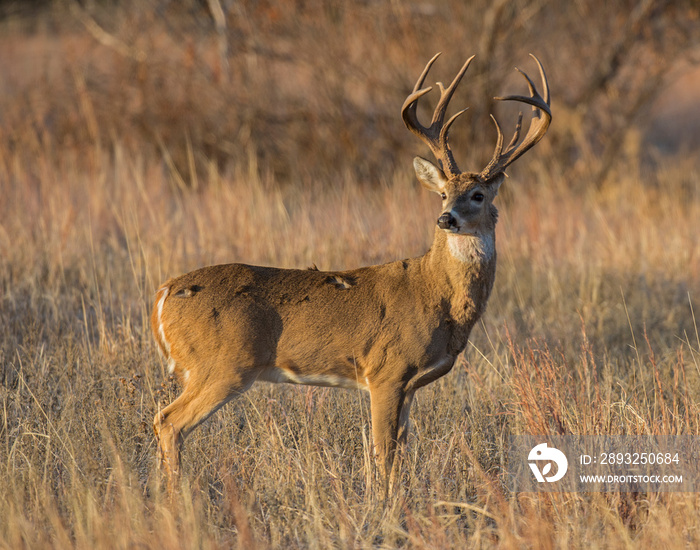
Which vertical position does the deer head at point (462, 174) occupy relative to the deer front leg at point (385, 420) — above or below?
above

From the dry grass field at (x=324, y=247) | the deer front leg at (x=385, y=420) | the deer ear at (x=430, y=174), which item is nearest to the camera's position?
the dry grass field at (x=324, y=247)

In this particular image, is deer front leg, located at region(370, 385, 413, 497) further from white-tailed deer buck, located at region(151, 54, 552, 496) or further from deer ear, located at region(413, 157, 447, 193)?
deer ear, located at region(413, 157, 447, 193)

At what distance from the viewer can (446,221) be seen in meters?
3.73

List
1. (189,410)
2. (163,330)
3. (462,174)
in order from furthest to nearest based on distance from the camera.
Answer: (462,174)
(163,330)
(189,410)

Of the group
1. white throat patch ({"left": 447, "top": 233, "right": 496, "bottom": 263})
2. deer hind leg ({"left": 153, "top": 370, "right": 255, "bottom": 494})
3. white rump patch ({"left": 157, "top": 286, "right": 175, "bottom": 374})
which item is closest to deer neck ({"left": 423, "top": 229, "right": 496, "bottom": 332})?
white throat patch ({"left": 447, "top": 233, "right": 496, "bottom": 263})

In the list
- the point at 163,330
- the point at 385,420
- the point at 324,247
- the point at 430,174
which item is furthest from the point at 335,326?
the point at 324,247

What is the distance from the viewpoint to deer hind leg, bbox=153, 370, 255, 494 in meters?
3.68

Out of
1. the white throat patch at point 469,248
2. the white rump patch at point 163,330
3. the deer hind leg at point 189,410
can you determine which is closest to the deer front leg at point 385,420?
the deer hind leg at point 189,410

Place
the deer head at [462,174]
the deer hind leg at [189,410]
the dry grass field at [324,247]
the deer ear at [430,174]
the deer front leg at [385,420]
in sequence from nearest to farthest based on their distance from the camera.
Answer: the dry grass field at [324,247], the deer hind leg at [189,410], the deer front leg at [385,420], the deer head at [462,174], the deer ear at [430,174]

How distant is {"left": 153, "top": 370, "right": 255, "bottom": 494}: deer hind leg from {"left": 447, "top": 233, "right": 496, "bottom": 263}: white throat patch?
115 cm

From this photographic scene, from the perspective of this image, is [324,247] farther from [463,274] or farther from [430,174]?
[463,274]

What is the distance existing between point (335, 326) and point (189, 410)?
0.75 m

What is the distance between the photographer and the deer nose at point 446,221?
3.72m

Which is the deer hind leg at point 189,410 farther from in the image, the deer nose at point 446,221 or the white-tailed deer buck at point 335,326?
the deer nose at point 446,221
